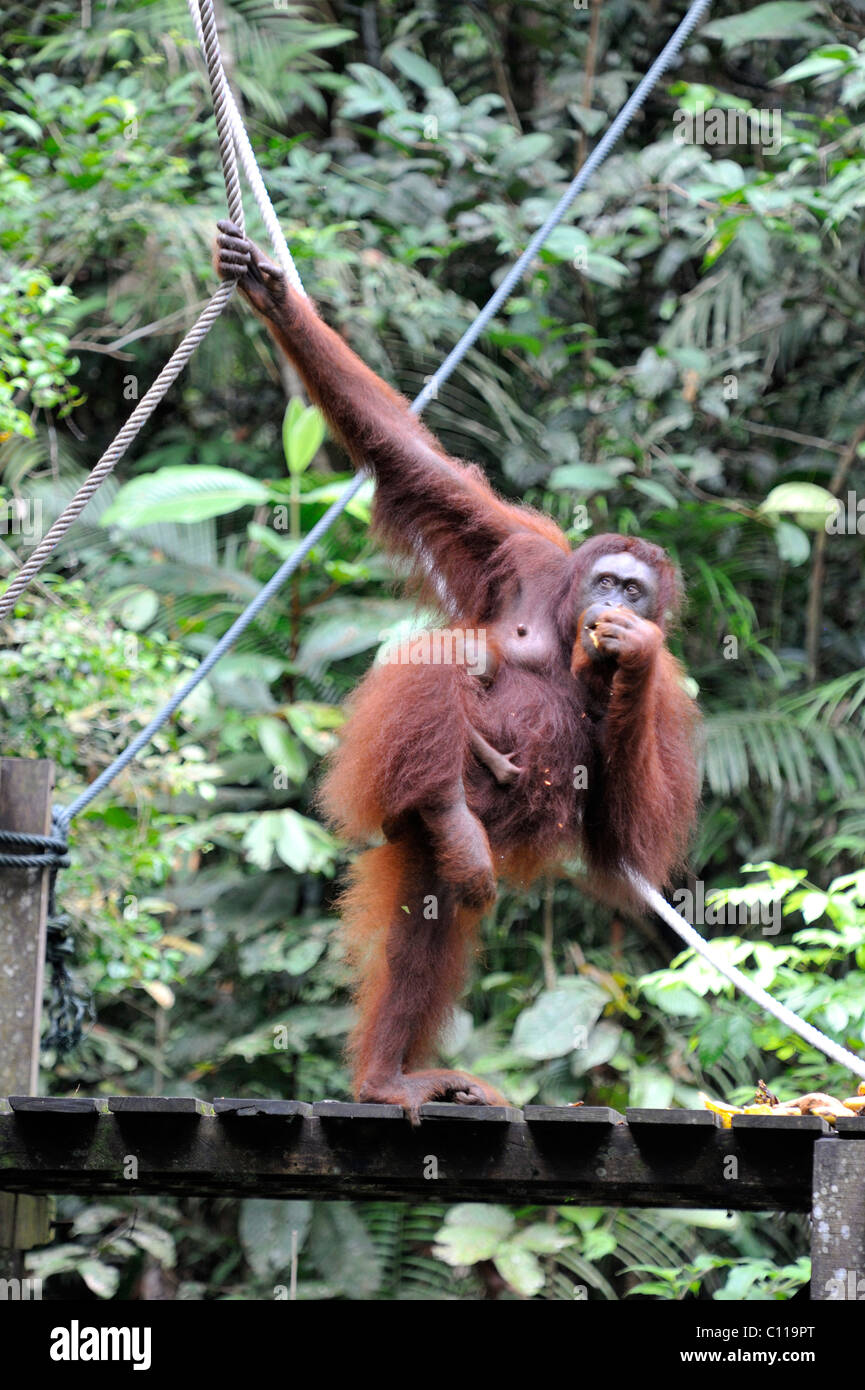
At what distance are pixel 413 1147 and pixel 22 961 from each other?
1130 mm

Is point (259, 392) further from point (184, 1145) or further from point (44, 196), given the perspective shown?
point (184, 1145)

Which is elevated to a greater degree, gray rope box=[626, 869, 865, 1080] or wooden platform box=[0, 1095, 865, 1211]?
gray rope box=[626, 869, 865, 1080]

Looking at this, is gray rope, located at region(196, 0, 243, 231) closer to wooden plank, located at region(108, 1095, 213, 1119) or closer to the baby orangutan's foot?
the baby orangutan's foot

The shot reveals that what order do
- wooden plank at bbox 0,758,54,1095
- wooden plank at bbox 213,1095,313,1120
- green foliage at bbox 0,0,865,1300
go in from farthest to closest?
green foliage at bbox 0,0,865,1300
wooden plank at bbox 0,758,54,1095
wooden plank at bbox 213,1095,313,1120

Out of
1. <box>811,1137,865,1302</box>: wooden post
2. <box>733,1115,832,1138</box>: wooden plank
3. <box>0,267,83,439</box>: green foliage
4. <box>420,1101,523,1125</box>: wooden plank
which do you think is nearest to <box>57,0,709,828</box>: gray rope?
<box>0,267,83,439</box>: green foliage

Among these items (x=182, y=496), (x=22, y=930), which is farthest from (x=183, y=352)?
(x=182, y=496)

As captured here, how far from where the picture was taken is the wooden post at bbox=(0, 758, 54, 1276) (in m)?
3.64

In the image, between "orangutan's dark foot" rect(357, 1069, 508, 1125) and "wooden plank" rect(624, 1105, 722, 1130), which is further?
"orangutan's dark foot" rect(357, 1069, 508, 1125)

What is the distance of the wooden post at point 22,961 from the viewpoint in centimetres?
364

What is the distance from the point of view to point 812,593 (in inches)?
266

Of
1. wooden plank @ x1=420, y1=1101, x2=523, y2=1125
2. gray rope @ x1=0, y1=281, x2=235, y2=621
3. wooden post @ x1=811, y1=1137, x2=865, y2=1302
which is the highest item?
gray rope @ x1=0, y1=281, x2=235, y2=621

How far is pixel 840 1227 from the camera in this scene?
9.11 feet

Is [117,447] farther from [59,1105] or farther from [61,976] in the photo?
[61,976]

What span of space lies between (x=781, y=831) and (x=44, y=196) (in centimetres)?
407
